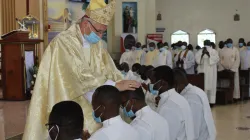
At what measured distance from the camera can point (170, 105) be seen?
434 centimetres

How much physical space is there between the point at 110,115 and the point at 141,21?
15.3m

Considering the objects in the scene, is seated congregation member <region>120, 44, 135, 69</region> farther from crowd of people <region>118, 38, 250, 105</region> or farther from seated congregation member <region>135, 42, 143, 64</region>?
seated congregation member <region>135, 42, 143, 64</region>

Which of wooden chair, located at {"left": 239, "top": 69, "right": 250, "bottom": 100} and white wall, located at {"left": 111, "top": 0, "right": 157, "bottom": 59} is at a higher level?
white wall, located at {"left": 111, "top": 0, "right": 157, "bottom": 59}

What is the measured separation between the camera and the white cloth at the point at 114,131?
9.42ft

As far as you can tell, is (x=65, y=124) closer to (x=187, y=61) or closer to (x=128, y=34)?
(x=187, y=61)

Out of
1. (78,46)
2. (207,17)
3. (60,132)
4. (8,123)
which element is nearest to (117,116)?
(60,132)

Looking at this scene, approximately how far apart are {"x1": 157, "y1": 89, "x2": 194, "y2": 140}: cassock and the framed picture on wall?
44.4ft

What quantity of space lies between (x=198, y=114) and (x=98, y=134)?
2.46 m

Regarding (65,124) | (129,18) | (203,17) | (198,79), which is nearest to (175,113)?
(65,124)

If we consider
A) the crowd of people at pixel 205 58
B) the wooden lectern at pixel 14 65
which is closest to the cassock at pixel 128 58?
the crowd of people at pixel 205 58

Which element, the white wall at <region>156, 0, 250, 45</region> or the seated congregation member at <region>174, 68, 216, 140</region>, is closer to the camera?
the seated congregation member at <region>174, 68, 216, 140</region>

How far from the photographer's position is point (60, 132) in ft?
8.51

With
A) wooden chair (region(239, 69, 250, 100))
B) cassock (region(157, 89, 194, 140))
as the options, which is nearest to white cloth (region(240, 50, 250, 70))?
wooden chair (region(239, 69, 250, 100))

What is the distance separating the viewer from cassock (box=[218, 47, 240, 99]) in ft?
43.5
